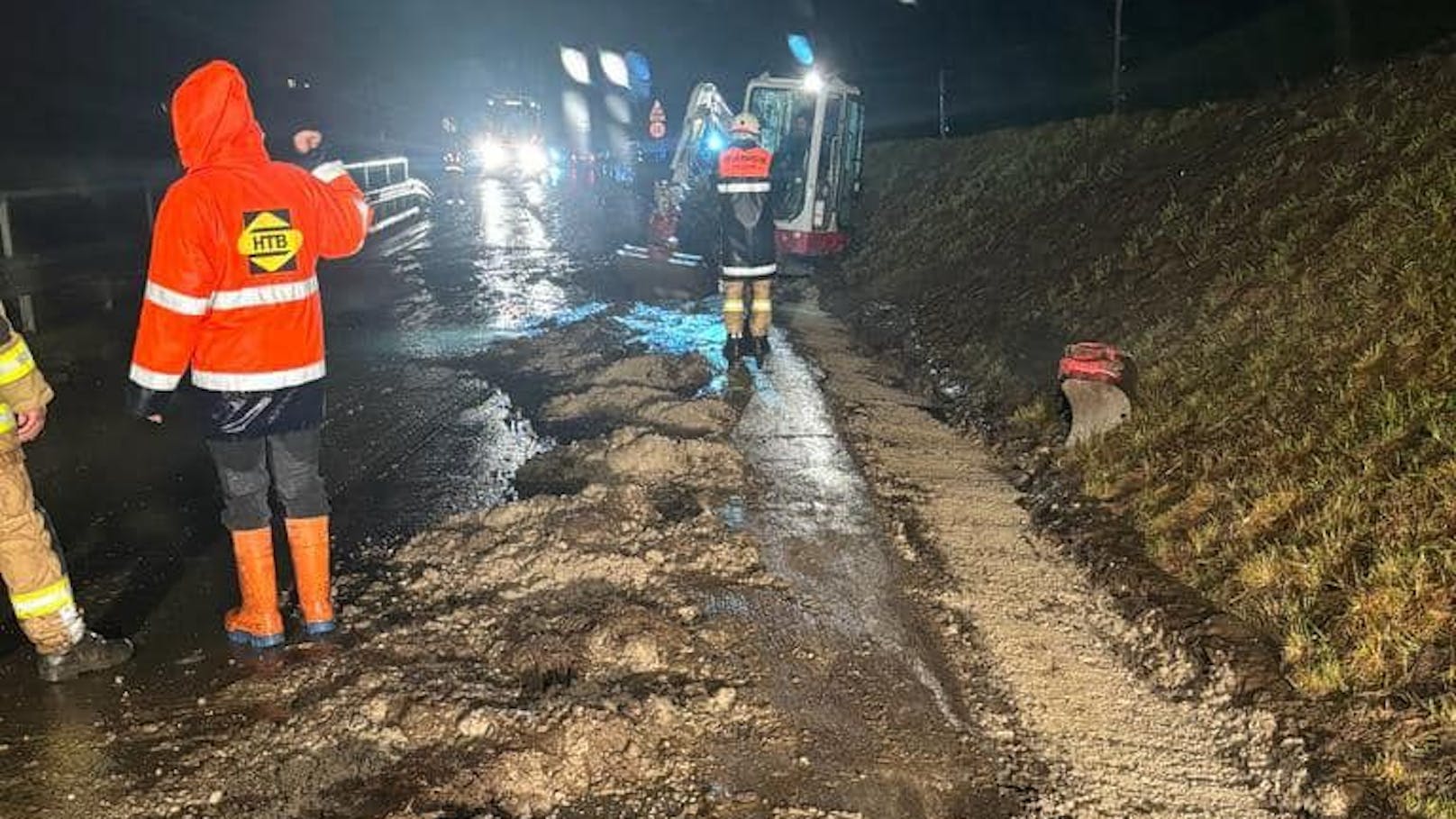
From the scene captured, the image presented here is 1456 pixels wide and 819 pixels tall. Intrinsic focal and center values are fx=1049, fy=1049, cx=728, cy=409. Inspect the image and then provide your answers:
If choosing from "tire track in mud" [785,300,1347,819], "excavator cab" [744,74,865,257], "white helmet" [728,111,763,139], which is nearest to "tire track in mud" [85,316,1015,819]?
"tire track in mud" [785,300,1347,819]

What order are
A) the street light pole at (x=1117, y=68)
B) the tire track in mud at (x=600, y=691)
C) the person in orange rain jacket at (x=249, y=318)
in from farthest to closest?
1. the street light pole at (x=1117, y=68)
2. the person in orange rain jacket at (x=249, y=318)
3. the tire track in mud at (x=600, y=691)

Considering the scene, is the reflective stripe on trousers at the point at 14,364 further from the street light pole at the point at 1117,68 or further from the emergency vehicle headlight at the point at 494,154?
the emergency vehicle headlight at the point at 494,154

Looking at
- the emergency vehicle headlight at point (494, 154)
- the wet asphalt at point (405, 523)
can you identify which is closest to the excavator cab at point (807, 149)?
the wet asphalt at point (405, 523)

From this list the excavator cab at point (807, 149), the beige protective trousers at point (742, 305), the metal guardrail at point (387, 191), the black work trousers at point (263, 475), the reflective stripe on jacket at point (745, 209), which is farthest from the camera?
the metal guardrail at point (387, 191)

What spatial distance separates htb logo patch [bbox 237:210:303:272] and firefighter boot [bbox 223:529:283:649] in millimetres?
1026

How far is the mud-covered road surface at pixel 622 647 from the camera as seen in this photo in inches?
125

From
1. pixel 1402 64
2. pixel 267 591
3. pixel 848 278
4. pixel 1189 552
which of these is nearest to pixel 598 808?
Answer: pixel 267 591

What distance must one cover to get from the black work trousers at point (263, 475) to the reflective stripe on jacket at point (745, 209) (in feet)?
17.4

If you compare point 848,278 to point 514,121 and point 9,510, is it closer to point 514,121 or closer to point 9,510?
point 9,510

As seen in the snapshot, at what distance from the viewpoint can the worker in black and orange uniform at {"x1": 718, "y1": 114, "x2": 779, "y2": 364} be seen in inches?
348

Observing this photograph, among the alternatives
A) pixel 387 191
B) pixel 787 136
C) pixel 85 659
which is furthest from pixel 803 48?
pixel 85 659

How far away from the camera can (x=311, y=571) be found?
13.4 feet

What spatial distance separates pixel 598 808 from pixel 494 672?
0.85 metres

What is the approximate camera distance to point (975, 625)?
4.26m
